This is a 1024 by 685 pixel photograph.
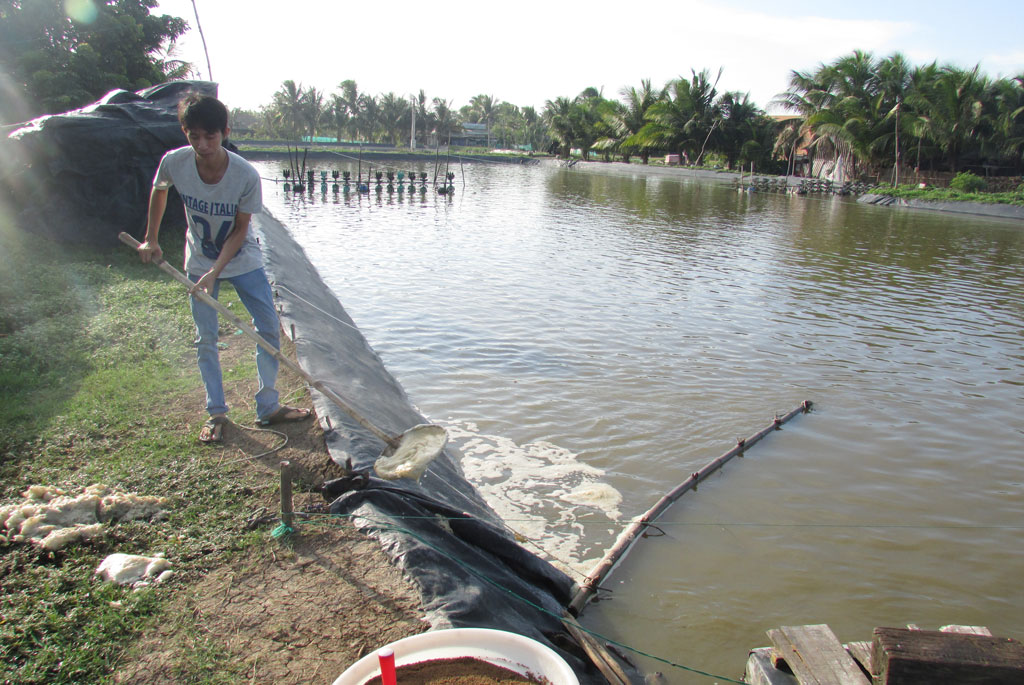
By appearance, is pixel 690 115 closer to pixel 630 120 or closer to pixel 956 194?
pixel 630 120

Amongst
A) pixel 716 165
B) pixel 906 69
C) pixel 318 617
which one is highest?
pixel 906 69

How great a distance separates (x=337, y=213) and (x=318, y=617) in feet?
72.4

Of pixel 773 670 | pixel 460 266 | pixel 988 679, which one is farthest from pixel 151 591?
pixel 460 266

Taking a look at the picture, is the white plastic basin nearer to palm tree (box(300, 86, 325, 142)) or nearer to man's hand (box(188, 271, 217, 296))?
man's hand (box(188, 271, 217, 296))

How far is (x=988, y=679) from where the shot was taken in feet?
7.63

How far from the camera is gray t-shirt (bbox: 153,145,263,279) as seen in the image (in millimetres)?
3809

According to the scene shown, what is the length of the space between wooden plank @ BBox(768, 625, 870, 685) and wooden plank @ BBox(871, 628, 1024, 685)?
0.80 feet

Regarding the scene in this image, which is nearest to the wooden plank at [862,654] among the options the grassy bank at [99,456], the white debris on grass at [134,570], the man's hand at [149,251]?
the grassy bank at [99,456]

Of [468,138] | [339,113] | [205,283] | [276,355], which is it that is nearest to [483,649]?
[276,355]

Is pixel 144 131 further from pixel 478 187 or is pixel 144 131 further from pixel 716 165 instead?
pixel 716 165

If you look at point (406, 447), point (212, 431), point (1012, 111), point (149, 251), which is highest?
point (1012, 111)

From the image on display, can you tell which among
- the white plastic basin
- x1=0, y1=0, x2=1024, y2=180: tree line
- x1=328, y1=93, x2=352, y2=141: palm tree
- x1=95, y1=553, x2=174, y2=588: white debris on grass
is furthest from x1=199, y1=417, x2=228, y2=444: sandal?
x1=328, y1=93, x2=352, y2=141: palm tree

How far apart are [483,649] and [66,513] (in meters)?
2.16

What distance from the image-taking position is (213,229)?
3.93 m
